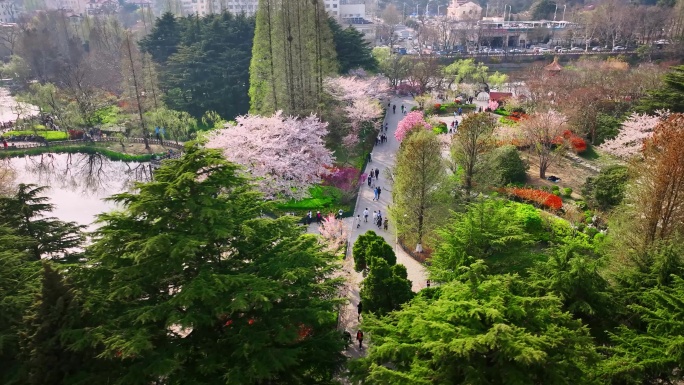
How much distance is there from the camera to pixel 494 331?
7.11 metres

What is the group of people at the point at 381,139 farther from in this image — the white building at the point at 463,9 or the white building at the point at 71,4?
the white building at the point at 71,4

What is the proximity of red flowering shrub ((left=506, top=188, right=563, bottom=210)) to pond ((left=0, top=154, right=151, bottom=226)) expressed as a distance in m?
21.5

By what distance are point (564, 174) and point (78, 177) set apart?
101 ft

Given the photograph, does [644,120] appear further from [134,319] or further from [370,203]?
[134,319]

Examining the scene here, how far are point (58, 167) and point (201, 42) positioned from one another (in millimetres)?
15833

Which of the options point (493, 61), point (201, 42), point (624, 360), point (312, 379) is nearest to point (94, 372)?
point (312, 379)

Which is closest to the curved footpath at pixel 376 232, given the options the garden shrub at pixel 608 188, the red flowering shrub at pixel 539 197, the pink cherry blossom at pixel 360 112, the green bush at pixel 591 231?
the pink cherry blossom at pixel 360 112

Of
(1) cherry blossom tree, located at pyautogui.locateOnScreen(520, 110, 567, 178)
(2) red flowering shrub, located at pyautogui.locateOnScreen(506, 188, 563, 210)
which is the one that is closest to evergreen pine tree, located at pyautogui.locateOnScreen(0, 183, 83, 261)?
(2) red flowering shrub, located at pyautogui.locateOnScreen(506, 188, 563, 210)

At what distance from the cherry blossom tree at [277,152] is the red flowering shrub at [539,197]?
992 cm

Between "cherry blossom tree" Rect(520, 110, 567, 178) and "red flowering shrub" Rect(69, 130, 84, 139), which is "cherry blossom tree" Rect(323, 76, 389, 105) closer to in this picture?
"cherry blossom tree" Rect(520, 110, 567, 178)

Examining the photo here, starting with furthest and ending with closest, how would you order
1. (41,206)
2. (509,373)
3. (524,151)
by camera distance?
(524,151)
(41,206)
(509,373)

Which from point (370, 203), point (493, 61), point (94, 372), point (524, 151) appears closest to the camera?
point (94, 372)

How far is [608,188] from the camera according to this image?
67.8ft

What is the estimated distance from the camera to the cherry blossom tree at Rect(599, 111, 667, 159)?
77.6 ft
